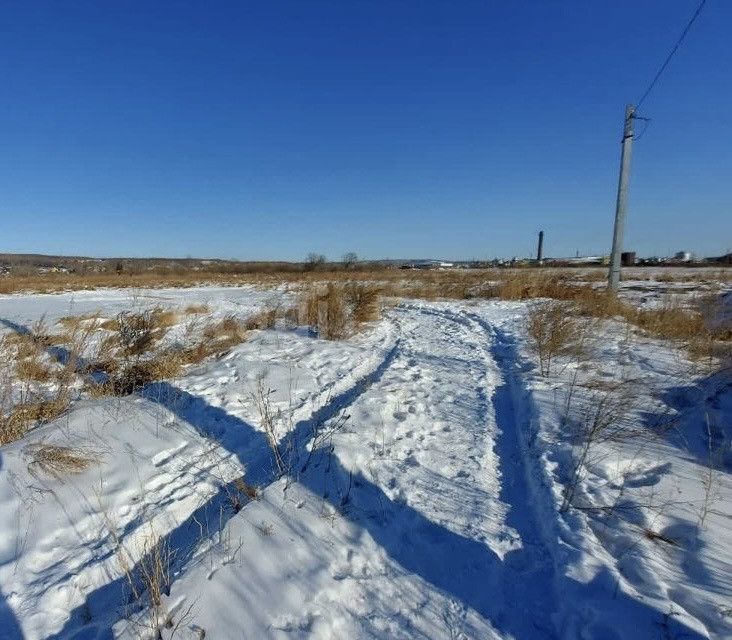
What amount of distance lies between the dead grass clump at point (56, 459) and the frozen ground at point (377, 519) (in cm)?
7

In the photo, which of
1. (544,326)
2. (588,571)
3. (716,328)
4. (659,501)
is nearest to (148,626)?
(588,571)

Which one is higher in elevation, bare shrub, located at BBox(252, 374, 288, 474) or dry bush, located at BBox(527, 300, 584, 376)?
dry bush, located at BBox(527, 300, 584, 376)

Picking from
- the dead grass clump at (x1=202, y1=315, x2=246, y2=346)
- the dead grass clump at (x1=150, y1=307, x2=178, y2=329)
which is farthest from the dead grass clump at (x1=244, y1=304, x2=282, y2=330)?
the dead grass clump at (x1=150, y1=307, x2=178, y2=329)

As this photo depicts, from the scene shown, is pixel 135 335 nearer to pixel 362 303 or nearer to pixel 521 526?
pixel 362 303

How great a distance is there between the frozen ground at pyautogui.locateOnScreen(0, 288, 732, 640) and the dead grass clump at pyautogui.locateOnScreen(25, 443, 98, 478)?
0.07 meters

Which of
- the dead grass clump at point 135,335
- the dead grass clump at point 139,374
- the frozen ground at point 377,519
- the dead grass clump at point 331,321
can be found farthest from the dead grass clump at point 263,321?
the frozen ground at point 377,519

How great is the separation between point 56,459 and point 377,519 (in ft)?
8.60

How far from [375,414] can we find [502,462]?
1.49m

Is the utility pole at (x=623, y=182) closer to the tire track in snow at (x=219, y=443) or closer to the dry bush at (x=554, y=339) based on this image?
the dry bush at (x=554, y=339)

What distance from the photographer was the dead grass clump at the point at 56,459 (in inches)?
126

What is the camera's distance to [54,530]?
2.75 m

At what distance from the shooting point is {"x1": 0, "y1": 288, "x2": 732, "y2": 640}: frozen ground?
211cm

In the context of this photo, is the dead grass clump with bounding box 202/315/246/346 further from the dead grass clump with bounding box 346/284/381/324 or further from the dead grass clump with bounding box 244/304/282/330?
the dead grass clump with bounding box 346/284/381/324

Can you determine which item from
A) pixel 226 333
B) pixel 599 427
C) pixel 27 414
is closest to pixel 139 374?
pixel 27 414
